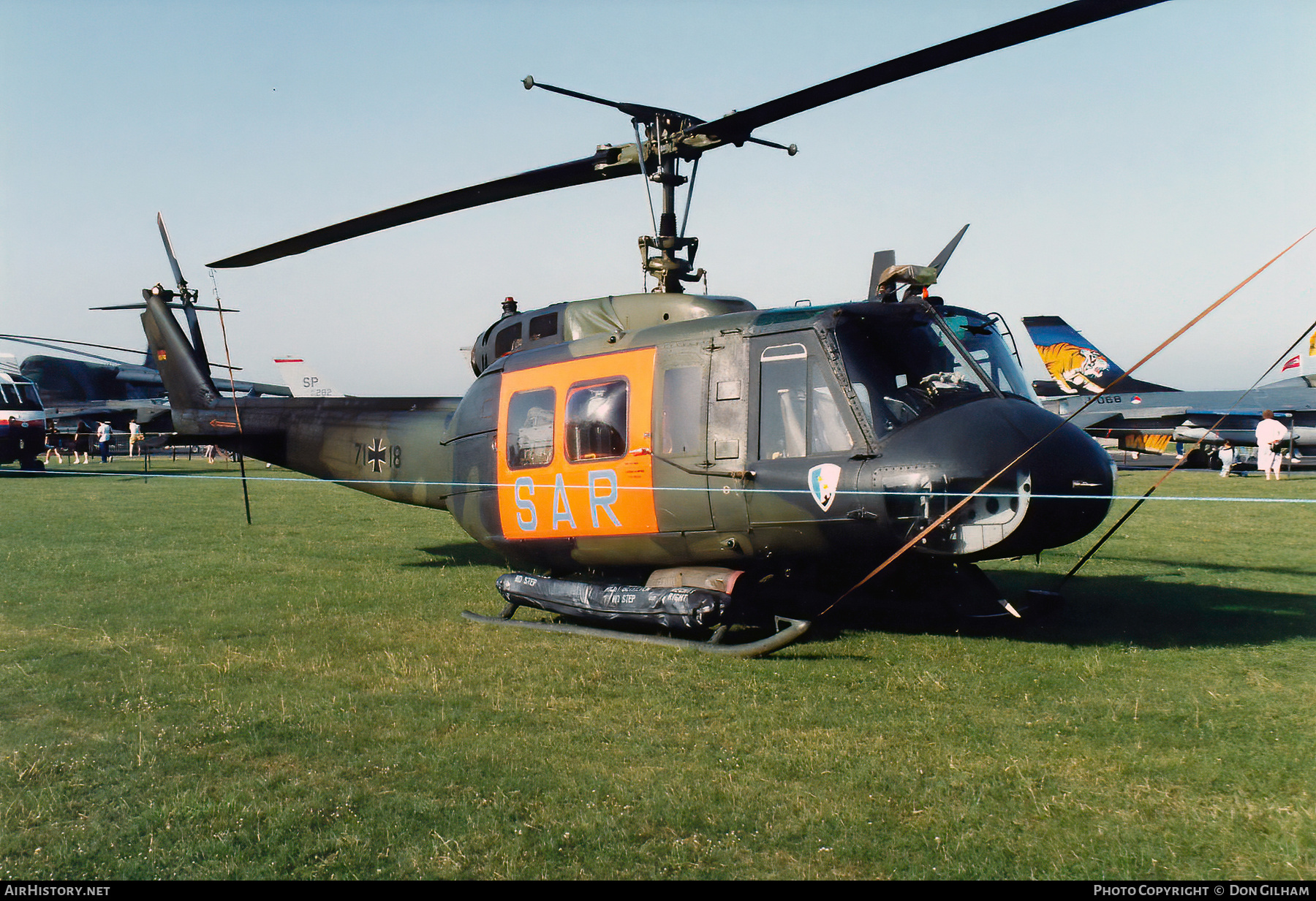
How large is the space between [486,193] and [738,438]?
11.8ft

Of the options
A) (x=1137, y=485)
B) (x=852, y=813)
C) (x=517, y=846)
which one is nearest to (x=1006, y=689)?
(x=852, y=813)

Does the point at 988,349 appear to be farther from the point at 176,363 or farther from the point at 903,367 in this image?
the point at 176,363

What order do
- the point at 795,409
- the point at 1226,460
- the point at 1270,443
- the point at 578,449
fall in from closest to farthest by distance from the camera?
the point at 795,409, the point at 578,449, the point at 1270,443, the point at 1226,460

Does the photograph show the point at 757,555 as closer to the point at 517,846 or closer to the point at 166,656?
the point at 517,846

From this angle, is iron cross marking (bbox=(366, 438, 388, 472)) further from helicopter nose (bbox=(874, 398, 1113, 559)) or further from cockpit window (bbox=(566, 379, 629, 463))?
helicopter nose (bbox=(874, 398, 1113, 559))

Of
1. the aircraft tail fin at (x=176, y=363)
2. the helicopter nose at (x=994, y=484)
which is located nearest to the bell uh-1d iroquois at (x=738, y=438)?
the helicopter nose at (x=994, y=484)

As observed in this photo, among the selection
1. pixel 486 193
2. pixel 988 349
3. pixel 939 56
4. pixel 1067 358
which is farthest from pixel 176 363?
pixel 1067 358

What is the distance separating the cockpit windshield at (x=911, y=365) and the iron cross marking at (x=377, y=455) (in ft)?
22.3

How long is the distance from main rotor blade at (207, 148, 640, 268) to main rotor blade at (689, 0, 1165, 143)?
1446 mm

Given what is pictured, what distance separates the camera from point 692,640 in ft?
25.6

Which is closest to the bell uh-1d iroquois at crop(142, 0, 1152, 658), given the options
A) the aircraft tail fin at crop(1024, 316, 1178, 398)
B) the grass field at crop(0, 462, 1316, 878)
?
the grass field at crop(0, 462, 1316, 878)

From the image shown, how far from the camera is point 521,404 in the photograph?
9.39 m

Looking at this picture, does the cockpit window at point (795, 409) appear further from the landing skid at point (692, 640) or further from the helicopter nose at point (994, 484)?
the landing skid at point (692, 640)

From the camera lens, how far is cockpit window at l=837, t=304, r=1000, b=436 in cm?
710
